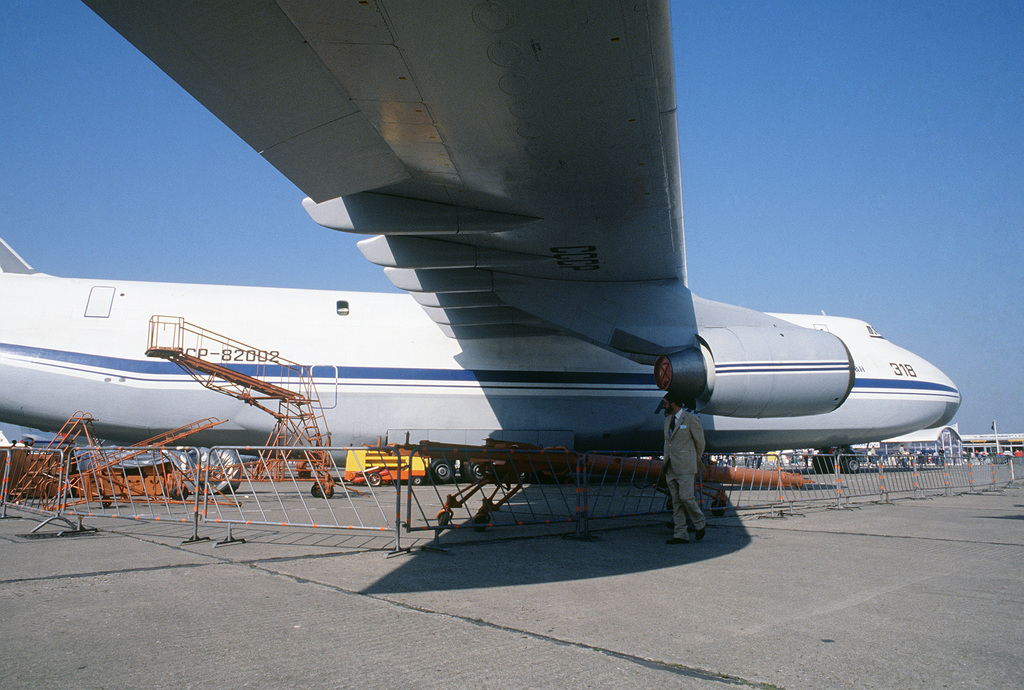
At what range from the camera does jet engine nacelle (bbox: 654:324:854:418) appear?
8.65 metres

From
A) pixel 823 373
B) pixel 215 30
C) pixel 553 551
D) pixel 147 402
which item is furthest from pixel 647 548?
pixel 147 402

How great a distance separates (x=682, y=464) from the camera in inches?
294

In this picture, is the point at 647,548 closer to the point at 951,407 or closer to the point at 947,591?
the point at 947,591

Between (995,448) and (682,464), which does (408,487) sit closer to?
(682,464)

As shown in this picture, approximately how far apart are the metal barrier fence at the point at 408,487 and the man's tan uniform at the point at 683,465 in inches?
40.9

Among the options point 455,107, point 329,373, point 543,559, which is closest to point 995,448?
point 329,373

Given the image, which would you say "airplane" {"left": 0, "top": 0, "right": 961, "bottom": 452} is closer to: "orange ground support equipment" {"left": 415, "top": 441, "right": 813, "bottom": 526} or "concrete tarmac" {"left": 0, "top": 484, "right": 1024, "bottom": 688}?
"orange ground support equipment" {"left": 415, "top": 441, "right": 813, "bottom": 526}

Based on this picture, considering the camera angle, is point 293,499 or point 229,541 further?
point 293,499

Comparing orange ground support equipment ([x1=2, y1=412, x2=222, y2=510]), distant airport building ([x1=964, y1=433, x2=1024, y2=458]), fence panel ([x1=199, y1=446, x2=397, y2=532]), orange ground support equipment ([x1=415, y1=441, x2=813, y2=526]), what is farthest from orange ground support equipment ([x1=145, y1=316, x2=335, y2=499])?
distant airport building ([x1=964, y1=433, x2=1024, y2=458])

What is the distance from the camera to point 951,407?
60.8ft

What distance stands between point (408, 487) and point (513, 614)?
108 inches

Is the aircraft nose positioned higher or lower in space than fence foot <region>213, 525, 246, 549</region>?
higher

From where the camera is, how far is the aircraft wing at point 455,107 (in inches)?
167

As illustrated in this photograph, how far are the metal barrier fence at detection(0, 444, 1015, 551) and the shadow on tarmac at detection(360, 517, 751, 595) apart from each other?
1.06ft
